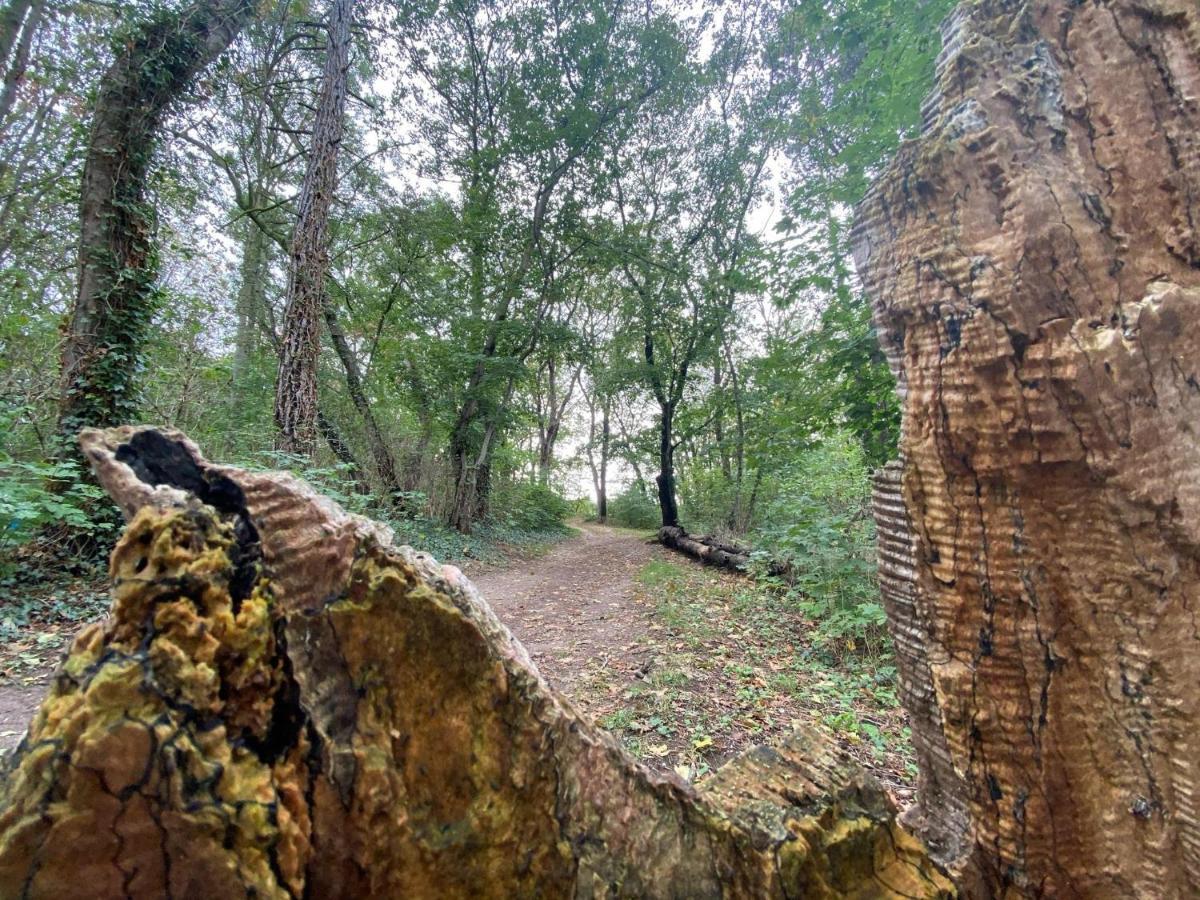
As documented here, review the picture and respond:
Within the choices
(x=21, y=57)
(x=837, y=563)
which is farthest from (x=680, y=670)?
(x=21, y=57)

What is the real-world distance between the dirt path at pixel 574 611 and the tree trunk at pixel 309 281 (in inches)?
132

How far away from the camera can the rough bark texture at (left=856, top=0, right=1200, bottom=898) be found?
0.86m

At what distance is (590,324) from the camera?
20422 millimetres

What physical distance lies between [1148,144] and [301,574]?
5.89 ft

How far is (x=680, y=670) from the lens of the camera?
410 centimetres

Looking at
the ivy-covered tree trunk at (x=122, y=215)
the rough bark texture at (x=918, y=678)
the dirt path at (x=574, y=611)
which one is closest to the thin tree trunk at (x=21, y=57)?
the ivy-covered tree trunk at (x=122, y=215)

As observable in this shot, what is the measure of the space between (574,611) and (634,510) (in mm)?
15731

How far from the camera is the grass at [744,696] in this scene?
9.93ft

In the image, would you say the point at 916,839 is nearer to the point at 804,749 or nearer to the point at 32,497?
the point at 804,749

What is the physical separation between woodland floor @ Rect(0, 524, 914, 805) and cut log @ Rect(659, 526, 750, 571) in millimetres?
2187

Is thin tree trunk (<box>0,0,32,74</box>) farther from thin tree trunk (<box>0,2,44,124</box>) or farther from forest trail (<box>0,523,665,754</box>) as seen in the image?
forest trail (<box>0,523,665,754</box>)

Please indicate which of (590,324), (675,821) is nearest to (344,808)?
(675,821)

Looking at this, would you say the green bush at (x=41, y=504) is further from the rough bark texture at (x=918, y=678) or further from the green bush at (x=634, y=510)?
the green bush at (x=634, y=510)

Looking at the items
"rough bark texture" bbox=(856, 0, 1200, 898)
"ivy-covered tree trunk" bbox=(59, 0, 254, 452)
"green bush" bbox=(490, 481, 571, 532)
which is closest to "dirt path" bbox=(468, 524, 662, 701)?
"rough bark texture" bbox=(856, 0, 1200, 898)
